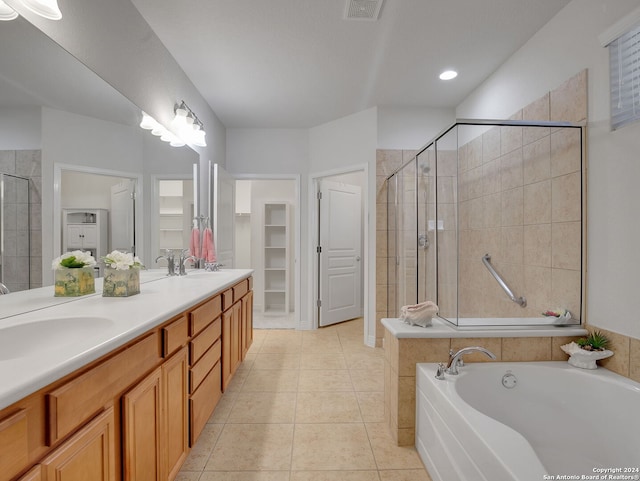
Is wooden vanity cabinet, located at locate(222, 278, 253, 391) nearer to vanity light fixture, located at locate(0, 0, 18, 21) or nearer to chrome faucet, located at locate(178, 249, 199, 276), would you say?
chrome faucet, located at locate(178, 249, 199, 276)

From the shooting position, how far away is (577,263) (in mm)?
1808

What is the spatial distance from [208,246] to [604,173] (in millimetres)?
2775

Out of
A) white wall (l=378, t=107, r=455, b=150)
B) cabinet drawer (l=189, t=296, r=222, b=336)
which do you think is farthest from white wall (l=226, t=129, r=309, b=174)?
cabinet drawer (l=189, t=296, r=222, b=336)

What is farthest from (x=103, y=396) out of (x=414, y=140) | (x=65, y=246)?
(x=414, y=140)

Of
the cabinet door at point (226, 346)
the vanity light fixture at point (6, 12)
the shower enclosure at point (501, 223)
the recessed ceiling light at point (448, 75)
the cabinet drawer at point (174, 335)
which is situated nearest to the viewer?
the vanity light fixture at point (6, 12)

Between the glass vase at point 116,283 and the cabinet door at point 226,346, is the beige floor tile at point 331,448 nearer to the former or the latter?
the cabinet door at point 226,346

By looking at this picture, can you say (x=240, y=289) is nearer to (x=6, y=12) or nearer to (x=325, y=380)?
(x=325, y=380)

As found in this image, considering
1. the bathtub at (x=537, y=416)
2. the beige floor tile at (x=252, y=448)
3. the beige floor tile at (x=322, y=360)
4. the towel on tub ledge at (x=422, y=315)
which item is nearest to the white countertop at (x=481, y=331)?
the towel on tub ledge at (x=422, y=315)

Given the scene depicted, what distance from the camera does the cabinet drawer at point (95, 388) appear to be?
29.1 inches

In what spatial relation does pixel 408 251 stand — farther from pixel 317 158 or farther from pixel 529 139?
pixel 317 158

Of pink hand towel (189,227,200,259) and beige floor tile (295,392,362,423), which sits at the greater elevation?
pink hand towel (189,227,200,259)

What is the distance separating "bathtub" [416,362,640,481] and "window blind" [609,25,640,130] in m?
1.22

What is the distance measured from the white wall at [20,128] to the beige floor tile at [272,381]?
1962 mm

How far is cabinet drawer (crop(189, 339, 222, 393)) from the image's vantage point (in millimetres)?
1585
